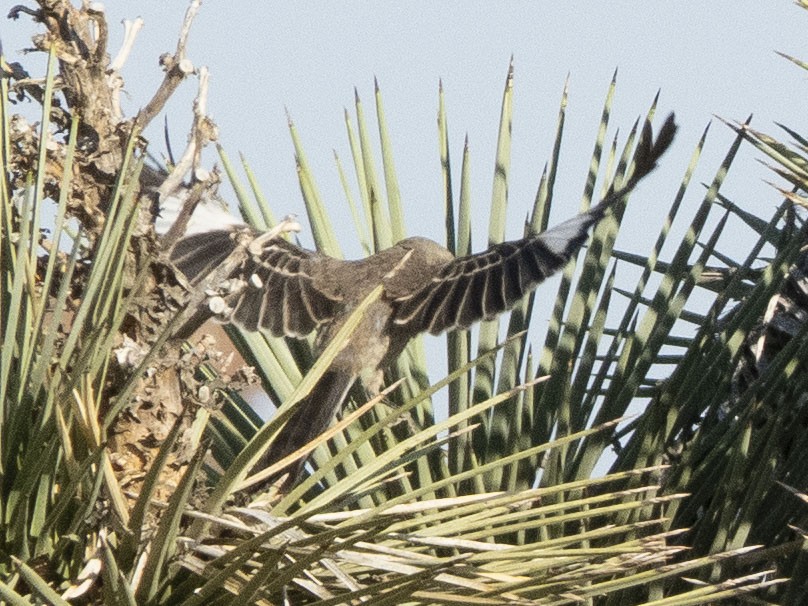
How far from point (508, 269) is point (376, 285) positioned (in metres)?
0.37

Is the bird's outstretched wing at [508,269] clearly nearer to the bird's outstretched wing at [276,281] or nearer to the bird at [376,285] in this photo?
the bird at [376,285]

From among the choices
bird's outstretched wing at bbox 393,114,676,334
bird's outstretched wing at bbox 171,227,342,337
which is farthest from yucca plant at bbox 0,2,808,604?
bird's outstretched wing at bbox 171,227,342,337

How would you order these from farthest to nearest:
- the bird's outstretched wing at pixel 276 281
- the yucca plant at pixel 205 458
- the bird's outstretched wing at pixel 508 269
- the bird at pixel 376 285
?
the bird's outstretched wing at pixel 276 281 → the bird at pixel 376 285 → the bird's outstretched wing at pixel 508 269 → the yucca plant at pixel 205 458

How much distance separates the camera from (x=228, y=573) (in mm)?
1271

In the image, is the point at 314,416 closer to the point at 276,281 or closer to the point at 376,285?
the point at 376,285

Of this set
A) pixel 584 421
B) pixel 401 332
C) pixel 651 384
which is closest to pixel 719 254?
pixel 651 384

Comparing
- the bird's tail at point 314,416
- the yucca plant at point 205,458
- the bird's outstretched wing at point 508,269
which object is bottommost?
the yucca plant at point 205,458

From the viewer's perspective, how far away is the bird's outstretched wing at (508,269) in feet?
8.42

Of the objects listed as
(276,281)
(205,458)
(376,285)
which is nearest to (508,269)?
(376,285)

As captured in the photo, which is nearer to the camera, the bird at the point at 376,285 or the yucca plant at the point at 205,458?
the yucca plant at the point at 205,458

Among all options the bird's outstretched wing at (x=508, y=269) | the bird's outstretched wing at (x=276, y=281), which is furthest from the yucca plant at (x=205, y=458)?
the bird's outstretched wing at (x=276, y=281)

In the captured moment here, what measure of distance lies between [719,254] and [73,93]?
1.55 meters

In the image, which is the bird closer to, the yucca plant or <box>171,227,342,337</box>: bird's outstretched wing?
<box>171,227,342,337</box>: bird's outstretched wing

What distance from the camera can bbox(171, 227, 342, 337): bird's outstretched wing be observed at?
10.5 feet
